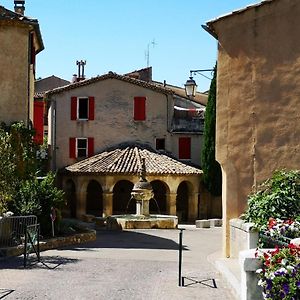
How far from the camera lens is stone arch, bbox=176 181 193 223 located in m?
38.0

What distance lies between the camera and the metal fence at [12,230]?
18122 millimetres

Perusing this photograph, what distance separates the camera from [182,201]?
40.3 metres

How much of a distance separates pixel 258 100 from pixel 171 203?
21.3m

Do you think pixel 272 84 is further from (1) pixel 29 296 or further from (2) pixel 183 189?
(2) pixel 183 189

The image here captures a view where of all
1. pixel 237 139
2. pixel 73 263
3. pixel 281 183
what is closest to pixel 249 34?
pixel 237 139

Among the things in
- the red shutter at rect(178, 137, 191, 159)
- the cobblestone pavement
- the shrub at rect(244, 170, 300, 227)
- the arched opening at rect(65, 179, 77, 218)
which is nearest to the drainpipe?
the arched opening at rect(65, 179, 77, 218)

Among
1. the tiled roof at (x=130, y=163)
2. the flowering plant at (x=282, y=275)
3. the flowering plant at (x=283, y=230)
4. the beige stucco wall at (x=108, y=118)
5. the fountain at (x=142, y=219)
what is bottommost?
the fountain at (x=142, y=219)

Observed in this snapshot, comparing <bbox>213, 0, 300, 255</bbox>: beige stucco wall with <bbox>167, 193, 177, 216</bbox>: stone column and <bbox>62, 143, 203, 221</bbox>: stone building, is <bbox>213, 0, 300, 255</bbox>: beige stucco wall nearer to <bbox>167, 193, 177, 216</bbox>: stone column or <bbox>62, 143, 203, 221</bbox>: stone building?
<bbox>62, 143, 203, 221</bbox>: stone building

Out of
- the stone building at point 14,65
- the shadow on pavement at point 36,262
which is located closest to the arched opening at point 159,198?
the stone building at point 14,65

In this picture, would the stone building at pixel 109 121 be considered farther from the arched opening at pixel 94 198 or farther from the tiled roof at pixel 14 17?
the tiled roof at pixel 14 17

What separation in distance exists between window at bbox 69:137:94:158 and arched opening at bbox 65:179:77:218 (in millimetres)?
2104

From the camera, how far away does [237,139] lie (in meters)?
15.9

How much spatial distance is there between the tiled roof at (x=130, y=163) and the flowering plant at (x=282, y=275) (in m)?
27.9

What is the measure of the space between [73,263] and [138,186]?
49.9ft
